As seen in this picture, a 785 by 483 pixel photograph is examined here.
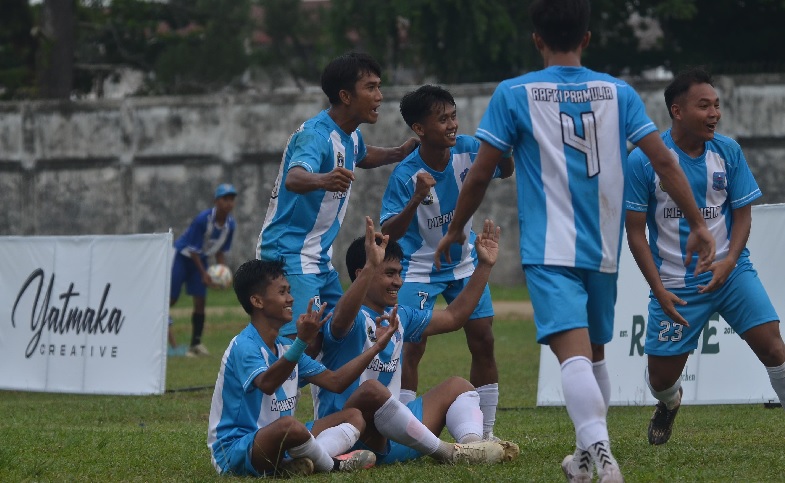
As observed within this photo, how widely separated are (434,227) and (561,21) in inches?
105

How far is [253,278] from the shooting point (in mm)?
6805

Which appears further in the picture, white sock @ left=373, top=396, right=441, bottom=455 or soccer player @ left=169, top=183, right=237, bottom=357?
soccer player @ left=169, top=183, right=237, bottom=357

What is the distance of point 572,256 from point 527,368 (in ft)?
29.0

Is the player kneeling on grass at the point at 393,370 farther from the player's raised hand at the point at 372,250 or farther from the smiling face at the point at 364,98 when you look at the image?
the smiling face at the point at 364,98

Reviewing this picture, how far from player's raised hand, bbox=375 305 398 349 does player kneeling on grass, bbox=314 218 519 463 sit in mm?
10

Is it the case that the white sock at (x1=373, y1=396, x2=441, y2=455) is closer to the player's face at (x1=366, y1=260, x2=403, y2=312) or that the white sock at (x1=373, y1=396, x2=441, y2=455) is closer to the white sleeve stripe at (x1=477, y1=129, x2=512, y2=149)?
the player's face at (x1=366, y1=260, x2=403, y2=312)

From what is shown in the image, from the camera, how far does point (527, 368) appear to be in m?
14.4

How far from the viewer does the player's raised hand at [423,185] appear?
7316 mm

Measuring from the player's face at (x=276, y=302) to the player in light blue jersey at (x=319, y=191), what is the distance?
46 centimetres

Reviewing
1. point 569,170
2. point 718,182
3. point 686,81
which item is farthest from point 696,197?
point 569,170

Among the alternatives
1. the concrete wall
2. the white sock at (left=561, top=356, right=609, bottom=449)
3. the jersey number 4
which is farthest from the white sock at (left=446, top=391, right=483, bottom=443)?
the concrete wall

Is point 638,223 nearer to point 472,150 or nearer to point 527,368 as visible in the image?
point 472,150

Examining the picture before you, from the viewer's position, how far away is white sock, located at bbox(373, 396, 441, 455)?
6754 mm

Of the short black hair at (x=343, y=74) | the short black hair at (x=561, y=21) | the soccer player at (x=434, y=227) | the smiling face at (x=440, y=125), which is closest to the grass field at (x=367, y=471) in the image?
the soccer player at (x=434, y=227)
